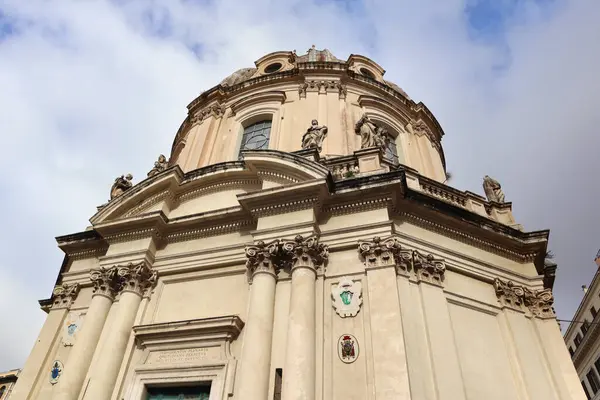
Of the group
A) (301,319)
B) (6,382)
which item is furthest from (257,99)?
(6,382)

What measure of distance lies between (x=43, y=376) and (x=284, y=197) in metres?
7.30

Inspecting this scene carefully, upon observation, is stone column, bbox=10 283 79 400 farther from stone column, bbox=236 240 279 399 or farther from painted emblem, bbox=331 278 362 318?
painted emblem, bbox=331 278 362 318

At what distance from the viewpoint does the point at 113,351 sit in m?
10.3

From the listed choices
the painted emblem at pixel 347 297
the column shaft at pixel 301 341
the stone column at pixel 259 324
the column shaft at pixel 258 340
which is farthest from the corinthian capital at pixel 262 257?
the painted emblem at pixel 347 297

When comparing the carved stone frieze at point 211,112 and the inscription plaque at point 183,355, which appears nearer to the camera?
the inscription plaque at point 183,355

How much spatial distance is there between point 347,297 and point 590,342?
1252 inches

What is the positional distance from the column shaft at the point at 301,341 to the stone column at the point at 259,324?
0.50 m

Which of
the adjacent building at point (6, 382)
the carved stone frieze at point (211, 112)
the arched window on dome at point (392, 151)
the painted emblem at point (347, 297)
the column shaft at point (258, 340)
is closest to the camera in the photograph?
the column shaft at point (258, 340)

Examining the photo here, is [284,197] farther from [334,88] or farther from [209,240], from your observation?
[334,88]

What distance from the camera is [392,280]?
9516mm

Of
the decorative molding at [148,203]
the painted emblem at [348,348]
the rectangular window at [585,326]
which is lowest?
the painted emblem at [348,348]

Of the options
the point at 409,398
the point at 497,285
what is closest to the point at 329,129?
the point at 497,285

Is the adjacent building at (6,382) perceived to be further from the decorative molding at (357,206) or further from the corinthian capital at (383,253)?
the corinthian capital at (383,253)

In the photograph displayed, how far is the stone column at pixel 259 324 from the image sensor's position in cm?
863
